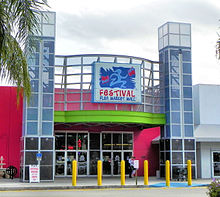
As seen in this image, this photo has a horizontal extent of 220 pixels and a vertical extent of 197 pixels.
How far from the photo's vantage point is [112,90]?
25.6 metres

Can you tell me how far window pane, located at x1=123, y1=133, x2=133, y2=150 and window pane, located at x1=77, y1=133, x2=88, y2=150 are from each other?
2.80m

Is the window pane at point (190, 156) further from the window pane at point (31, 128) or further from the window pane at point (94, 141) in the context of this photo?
the window pane at point (31, 128)

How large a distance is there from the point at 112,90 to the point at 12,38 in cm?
1436

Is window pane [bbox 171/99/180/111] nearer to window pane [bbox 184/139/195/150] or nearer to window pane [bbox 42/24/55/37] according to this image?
window pane [bbox 184/139/195/150]

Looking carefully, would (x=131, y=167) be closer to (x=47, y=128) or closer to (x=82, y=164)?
(x=82, y=164)

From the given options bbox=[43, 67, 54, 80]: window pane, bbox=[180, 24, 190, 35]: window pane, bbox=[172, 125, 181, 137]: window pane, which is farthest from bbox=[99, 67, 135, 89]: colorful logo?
bbox=[180, 24, 190, 35]: window pane

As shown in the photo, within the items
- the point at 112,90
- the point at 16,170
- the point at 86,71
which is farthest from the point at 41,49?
the point at 16,170

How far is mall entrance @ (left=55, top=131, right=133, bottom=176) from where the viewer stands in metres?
29.3

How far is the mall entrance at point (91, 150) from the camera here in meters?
29.3

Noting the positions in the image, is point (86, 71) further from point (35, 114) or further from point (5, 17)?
point (5, 17)

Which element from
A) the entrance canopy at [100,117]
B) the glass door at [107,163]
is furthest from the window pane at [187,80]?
the glass door at [107,163]

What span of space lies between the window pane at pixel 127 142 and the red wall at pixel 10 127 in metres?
7.45

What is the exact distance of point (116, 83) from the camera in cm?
2572

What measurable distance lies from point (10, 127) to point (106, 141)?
6.81 m
